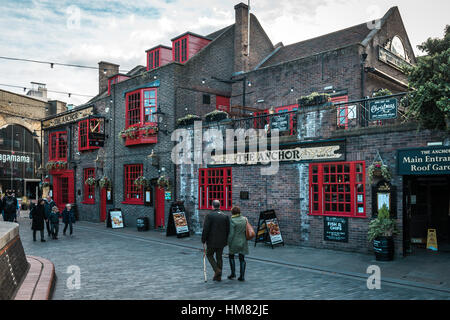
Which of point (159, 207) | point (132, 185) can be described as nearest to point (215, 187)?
point (159, 207)

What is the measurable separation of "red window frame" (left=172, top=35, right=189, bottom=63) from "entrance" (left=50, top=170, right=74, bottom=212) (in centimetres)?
1108

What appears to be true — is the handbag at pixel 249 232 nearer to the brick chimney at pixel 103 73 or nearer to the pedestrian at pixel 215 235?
the pedestrian at pixel 215 235

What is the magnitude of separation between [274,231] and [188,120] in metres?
6.78

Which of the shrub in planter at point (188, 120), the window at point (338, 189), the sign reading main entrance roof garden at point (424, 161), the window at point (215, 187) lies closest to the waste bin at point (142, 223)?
→ the window at point (215, 187)

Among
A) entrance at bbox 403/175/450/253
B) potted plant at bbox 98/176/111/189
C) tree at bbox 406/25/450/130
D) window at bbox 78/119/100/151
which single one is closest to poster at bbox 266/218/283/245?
entrance at bbox 403/175/450/253

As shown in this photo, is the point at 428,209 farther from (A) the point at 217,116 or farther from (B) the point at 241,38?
(B) the point at 241,38

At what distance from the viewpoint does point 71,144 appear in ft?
81.1

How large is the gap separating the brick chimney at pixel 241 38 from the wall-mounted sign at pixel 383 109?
10.8 metres

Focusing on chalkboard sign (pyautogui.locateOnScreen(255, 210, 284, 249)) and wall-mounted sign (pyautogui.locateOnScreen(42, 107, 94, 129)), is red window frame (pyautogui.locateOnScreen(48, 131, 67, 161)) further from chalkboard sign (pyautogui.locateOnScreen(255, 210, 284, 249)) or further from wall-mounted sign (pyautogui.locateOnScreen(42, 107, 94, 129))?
chalkboard sign (pyautogui.locateOnScreen(255, 210, 284, 249))

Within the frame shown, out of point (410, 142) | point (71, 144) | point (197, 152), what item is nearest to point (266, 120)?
point (197, 152)

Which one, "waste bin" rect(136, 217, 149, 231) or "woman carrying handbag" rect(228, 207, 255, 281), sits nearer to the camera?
"woman carrying handbag" rect(228, 207, 255, 281)

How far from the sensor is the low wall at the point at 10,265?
5.88 m

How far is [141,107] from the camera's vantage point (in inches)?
752

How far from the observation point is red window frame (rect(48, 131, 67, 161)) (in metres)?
25.6
